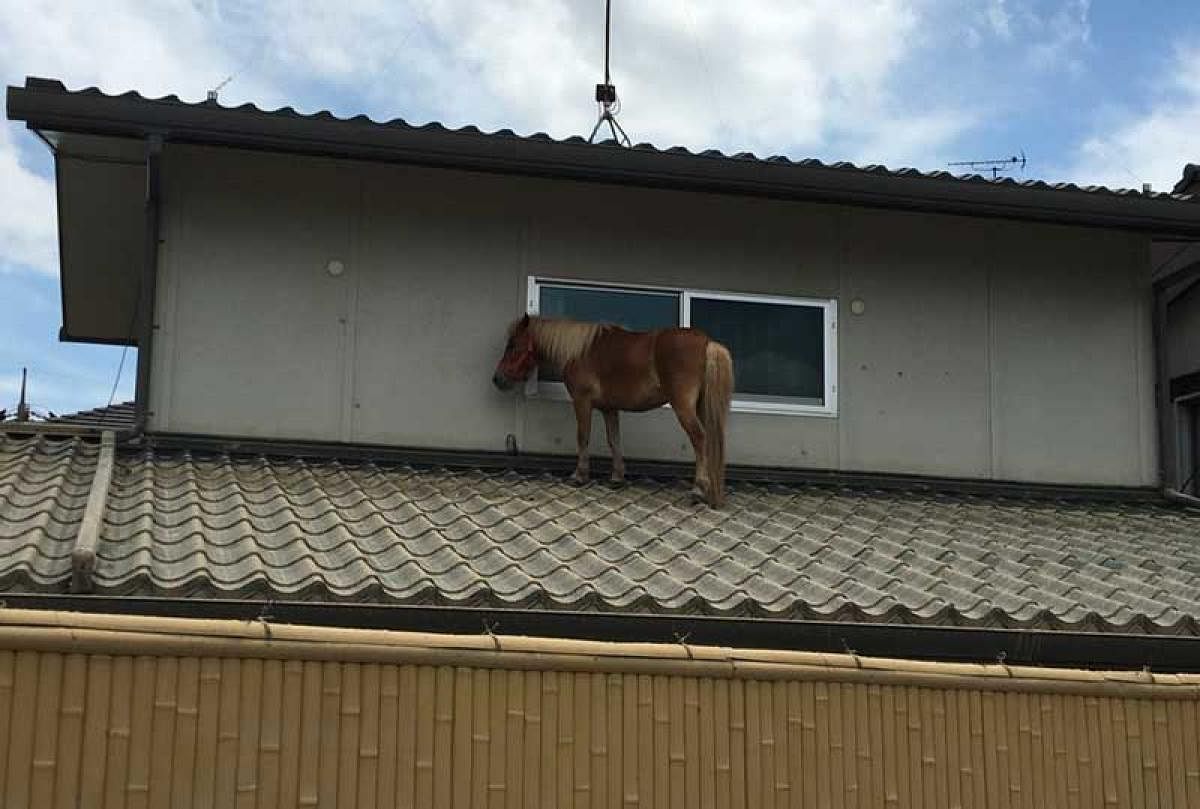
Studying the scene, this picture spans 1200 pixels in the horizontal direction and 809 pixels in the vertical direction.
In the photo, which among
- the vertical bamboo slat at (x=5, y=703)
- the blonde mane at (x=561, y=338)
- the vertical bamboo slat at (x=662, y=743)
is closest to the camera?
the vertical bamboo slat at (x=5, y=703)

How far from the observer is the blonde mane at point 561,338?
7727 mm

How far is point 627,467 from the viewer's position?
806 cm

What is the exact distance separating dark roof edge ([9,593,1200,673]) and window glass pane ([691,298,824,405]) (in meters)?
3.30

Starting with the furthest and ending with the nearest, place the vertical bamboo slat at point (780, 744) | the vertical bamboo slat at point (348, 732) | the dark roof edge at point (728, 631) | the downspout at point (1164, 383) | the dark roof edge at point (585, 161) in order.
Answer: the downspout at point (1164, 383) → the dark roof edge at point (585, 161) → the dark roof edge at point (728, 631) → the vertical bamboo slat at point (780, 744) → the vertical bamboo slat at point (348, 732)

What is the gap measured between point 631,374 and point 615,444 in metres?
0.46

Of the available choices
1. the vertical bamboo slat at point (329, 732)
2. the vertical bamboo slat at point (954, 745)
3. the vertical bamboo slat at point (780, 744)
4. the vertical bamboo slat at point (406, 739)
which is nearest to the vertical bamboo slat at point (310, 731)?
the vertical bamboo slat at point (329, 732)

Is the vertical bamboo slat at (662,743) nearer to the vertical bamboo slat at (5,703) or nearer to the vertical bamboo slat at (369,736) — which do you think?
the vertical bamboo slat at (369,736)

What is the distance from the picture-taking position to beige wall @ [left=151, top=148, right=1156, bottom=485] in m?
Result: 7.79

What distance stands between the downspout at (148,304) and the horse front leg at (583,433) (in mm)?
2557

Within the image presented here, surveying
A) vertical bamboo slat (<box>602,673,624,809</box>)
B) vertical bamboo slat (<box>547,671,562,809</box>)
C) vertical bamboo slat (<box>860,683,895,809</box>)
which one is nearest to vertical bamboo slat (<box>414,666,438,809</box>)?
vertical bamboo slat (<box>547,671,562,809</box>)

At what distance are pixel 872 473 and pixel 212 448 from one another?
167 inches

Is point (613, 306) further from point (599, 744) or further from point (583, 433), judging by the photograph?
point (599, 744)

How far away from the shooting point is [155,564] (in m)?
4.96

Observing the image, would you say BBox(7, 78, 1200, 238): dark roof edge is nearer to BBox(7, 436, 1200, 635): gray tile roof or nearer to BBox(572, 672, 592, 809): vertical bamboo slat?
BBox(7, 436, 1200, 635): gray tile roof
